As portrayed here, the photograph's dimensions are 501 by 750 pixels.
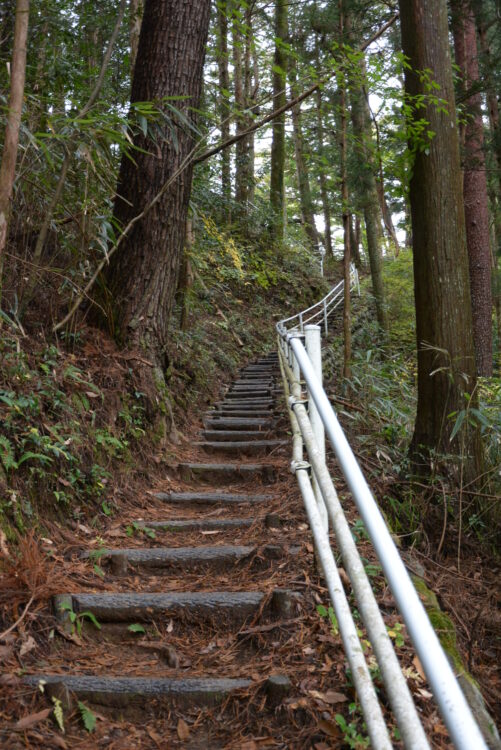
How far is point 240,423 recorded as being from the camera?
705cm

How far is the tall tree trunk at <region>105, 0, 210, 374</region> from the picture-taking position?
5258mm

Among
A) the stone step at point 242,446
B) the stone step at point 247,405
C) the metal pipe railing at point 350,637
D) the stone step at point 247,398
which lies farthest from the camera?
the stone step at point 247,398

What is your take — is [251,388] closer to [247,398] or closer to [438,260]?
[247,398]

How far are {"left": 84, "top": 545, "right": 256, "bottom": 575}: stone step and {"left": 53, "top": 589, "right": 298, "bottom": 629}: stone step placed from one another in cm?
49

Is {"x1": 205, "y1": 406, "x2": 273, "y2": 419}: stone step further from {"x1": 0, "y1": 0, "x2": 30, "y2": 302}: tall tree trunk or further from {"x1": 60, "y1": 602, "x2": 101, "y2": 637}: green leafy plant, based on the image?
{"x1": 60, "y1": 602, "x2": 101, "y2": 637}: green leafy plant

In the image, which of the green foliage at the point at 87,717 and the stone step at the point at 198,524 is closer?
the green foliage at the point at 87,717

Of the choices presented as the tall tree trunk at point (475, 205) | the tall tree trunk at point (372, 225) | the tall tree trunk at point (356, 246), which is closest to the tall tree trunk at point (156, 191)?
the tall tree trunk at point (475, 205)

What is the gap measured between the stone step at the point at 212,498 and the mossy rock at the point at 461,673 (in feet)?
5.45

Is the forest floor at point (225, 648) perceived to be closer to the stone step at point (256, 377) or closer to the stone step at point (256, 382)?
the stone step at point (256, 382)

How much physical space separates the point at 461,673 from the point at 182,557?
1607 mm

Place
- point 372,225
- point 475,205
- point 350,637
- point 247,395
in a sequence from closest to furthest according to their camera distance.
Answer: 1. point 350,637
2. point 247,395
3. point 475,205
4. point 372,225

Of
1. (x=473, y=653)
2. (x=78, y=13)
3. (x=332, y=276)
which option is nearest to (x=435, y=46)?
(x=473, y=653)

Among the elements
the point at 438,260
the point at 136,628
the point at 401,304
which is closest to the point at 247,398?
the point at 438,260

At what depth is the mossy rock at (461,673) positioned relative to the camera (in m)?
2.03
